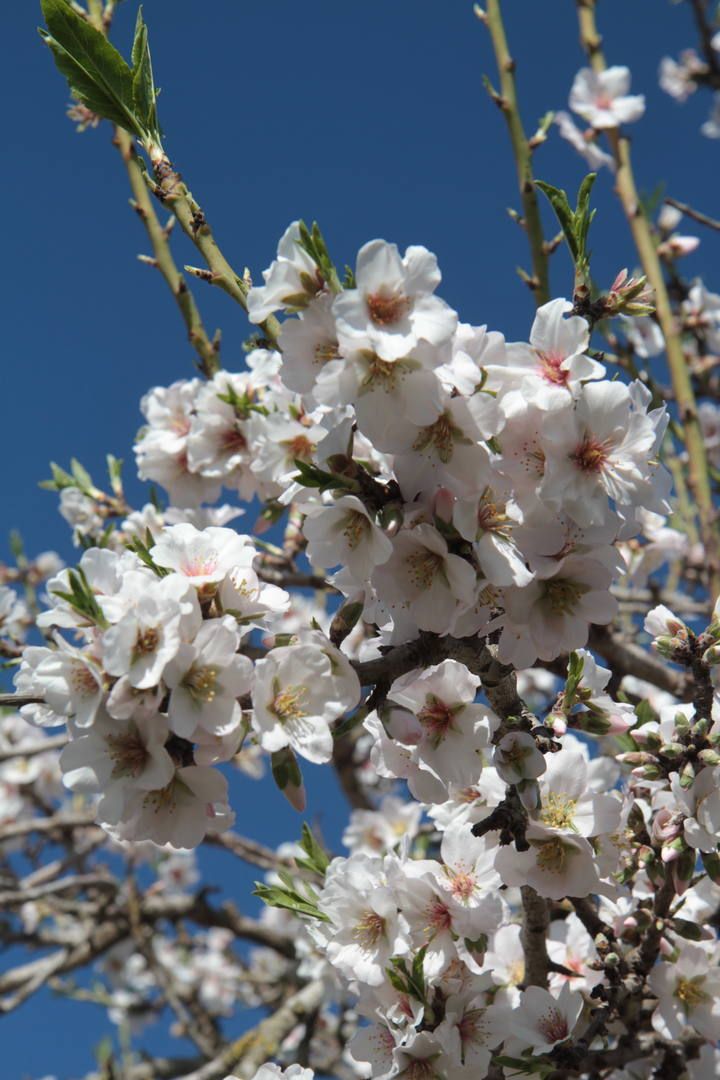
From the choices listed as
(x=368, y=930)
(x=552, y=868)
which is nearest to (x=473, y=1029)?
(x=368, y=930)

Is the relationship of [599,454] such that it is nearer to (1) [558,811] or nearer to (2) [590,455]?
(2) [590,455]

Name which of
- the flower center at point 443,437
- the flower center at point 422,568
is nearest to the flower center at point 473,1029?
the flower center at point 422,568

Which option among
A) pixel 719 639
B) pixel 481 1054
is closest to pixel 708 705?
pixel 719 639

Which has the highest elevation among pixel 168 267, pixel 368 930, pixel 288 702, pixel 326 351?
pixel 168 267

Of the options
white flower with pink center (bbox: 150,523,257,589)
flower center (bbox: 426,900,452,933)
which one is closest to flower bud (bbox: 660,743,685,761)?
flower center (bbox: 426,900,452,933)

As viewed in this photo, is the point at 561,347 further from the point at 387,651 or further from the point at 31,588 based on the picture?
the point at 31,588
